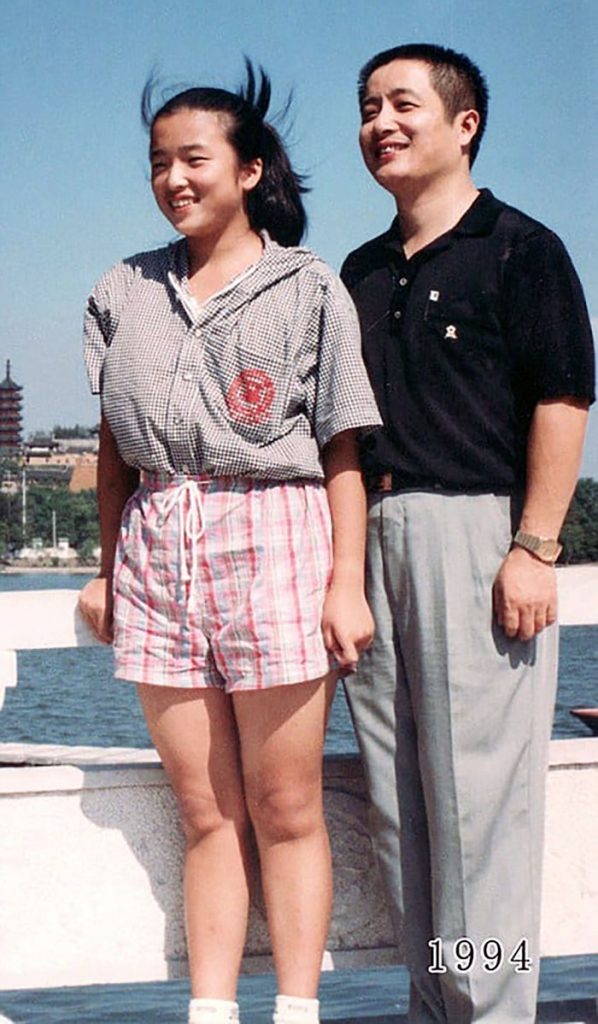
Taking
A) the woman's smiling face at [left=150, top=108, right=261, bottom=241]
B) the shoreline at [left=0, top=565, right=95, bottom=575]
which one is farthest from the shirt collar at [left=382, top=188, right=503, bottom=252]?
the shoreline at [left=0, top=565, right=95, bottom=575]

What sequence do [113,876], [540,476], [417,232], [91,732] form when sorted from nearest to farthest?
[540,476] → [417,232] → [113,876] → [91,732]

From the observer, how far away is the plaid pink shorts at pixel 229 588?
2178 millimetres

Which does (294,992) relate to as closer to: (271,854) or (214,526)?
(271,854)

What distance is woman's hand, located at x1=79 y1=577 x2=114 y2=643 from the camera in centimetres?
238

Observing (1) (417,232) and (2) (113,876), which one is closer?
(1) (417,232)

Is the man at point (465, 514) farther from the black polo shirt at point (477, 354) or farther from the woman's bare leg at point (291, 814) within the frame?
the woman's bare leg at point (291, 814)

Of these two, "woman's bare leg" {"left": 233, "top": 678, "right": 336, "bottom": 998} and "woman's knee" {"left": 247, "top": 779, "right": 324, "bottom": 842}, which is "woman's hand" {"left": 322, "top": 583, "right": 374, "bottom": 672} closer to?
"woman's bare leg" {"left": 233, "top": 678, "right": 336, "bottom": 998}

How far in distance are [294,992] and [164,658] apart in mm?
553

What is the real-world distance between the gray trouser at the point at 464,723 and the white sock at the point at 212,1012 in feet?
1.03

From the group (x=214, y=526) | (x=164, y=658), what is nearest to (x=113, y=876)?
(x=164, y=658)

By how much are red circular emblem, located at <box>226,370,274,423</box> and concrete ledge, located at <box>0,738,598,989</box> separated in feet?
2.20

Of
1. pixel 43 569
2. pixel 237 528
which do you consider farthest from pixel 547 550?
pixel 43 569

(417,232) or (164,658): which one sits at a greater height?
(417,232)

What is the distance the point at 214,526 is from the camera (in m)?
2.21
